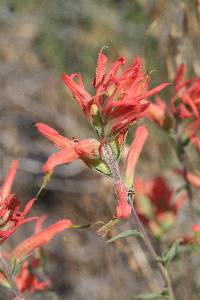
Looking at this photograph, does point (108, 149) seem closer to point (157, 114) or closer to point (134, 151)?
point (134, 151)

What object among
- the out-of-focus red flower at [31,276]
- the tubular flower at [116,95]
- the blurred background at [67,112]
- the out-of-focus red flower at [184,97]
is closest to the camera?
the tubular flower at [116,95]

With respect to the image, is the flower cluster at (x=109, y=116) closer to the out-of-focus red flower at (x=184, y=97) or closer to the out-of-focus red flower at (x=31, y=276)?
the out-of-focus red flower at (x=184, y=97)

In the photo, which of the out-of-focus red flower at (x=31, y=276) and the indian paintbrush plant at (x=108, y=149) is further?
the out-of-focus red flower at (x=31, y=276)

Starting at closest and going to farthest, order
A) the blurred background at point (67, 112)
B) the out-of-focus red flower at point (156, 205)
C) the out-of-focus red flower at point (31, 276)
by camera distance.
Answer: the out-of-focus red flower at point (31, 276), the out-of-focus red flower at point (156, 205), the blurred background at point (67, 112)

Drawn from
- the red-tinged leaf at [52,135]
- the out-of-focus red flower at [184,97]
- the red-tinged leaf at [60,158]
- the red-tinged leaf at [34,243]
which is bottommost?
the red-tinged leaf at [34,243]

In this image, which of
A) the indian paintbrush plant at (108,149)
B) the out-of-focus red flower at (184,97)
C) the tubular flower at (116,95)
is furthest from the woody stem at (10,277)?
the out-of-focus red flower at (184,97)

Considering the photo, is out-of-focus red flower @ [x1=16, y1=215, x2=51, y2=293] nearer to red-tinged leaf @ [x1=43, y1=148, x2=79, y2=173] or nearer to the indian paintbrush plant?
the indian paintbrush plant

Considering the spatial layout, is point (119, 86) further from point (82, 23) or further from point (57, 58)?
point (82, 23)

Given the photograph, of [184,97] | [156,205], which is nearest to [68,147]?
[184,97]
